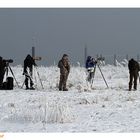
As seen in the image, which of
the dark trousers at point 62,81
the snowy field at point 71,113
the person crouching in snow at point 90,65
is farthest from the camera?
the person crouching in snow at point 90,65

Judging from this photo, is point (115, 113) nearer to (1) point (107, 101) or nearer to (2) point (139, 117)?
(2) point (139, 117)

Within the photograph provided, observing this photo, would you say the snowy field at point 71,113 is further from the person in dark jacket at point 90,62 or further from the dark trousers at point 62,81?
the person in dark jacket at point 90,62

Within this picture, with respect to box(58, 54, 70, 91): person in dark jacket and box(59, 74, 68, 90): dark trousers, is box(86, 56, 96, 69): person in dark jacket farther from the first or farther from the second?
box(59, 74, 68, 90): dark trousers

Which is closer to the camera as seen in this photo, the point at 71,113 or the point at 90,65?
the point at 71,113

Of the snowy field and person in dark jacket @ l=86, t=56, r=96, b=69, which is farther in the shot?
person in dark jacket @ l=86, t=56, r=96, b=69

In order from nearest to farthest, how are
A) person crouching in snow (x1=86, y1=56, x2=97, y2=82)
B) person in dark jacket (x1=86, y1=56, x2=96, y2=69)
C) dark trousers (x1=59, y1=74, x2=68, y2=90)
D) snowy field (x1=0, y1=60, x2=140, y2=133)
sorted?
1. snowy field (x1=0, y1=60, x2=140, y2=133)
2. dark trousers (x1=59, y1=74, x2=68, y2=90)
3. person crouching in snow (x1=86, y1=56, x2=97, y2=82)
4. person in dark jacket (x1=86, y1=56, x2=96, y2=69)

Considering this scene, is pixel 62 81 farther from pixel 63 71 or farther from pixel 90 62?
pixel 90 62

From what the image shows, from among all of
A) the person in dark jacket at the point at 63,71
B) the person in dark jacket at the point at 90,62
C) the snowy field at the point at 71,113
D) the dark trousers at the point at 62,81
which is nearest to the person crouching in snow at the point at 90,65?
the person in dark jacket at the point at 90,62

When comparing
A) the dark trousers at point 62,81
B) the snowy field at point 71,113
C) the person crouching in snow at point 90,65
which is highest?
the person crouching in snow at point 90,65

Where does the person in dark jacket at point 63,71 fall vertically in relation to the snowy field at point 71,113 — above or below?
above

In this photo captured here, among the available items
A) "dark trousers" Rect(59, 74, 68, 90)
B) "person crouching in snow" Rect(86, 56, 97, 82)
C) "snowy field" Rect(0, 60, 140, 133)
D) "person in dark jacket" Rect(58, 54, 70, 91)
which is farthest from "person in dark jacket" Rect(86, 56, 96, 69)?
"snowy field" Rect(0, 60, 140, 133)

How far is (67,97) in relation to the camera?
762 inches

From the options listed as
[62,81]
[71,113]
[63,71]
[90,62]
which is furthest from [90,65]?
[71,113]
